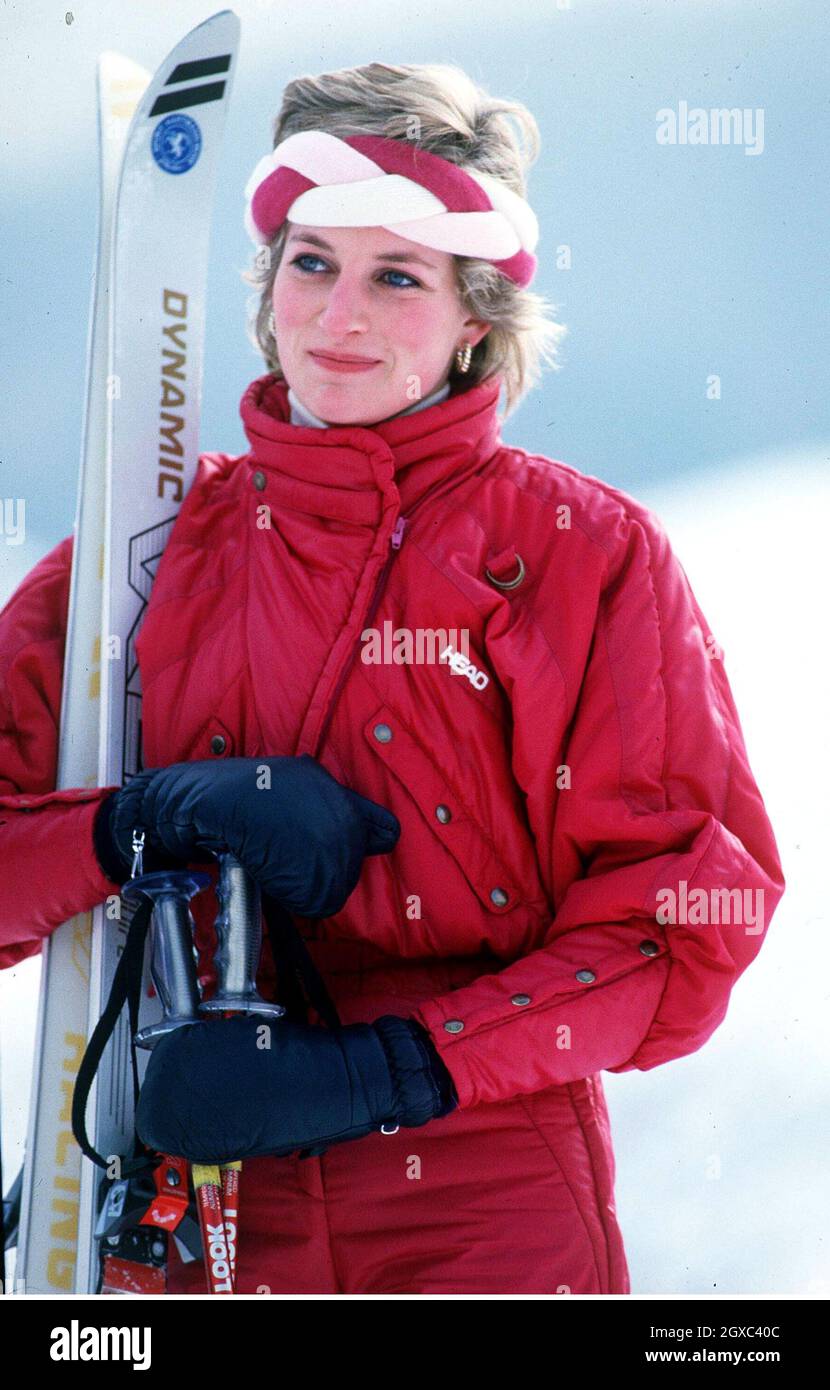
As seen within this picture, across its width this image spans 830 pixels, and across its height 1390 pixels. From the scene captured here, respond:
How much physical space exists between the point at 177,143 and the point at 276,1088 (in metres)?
1.34

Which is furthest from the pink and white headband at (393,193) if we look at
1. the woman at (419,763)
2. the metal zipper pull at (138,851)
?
the metal zipper pull at (138,851)

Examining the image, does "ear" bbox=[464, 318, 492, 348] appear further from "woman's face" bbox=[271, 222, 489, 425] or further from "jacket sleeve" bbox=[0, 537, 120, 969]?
"jacket sleeve" bbox=[0, 537, 120, 969]

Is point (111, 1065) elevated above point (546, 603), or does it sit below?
below

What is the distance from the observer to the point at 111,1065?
207 centimetres

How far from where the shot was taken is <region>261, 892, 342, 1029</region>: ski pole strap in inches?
74.8

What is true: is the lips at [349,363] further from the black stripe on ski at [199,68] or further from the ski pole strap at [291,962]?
the ski pole strap at [291,962]

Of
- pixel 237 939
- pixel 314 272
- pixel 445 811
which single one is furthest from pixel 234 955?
pixel 314 272

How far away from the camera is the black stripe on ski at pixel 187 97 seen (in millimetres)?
2359

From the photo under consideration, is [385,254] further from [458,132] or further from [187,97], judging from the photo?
[187,97]

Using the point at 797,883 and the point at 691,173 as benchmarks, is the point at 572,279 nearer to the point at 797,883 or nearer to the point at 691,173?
the point at 691,173

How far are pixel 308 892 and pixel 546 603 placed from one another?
1.52 ft

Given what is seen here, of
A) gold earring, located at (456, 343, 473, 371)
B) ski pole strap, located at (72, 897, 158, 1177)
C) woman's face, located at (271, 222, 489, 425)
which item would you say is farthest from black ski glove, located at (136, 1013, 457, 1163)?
gold earring, located at (456, 343, 473, 371)

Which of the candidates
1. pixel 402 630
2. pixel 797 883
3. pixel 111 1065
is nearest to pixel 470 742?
pixel 402 630

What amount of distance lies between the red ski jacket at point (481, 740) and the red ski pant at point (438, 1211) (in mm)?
82
